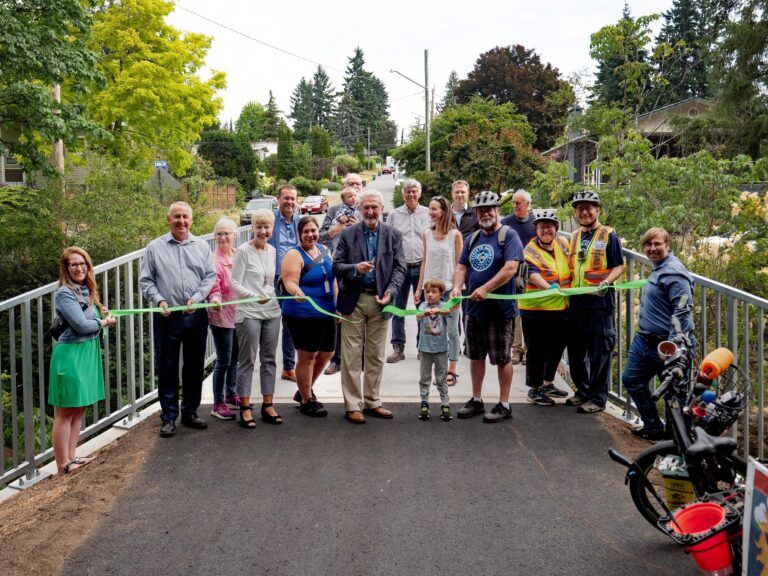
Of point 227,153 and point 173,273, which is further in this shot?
point 227,153

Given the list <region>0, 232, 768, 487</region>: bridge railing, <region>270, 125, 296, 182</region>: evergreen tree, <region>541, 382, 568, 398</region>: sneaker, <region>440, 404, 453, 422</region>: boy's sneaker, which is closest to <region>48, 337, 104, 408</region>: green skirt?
<region>0, 232, 768, 487</region>: bridge railing

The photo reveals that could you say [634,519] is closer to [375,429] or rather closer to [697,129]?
[375,429]

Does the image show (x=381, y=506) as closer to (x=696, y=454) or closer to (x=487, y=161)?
(x=696, y=454)

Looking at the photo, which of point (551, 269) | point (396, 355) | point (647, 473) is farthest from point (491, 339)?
point (647, 473)

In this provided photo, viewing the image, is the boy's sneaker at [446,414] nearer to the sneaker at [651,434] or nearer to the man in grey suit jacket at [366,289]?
the man in grey suit jacket at [366,289]

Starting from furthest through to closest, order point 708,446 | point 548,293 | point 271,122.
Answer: point 271,122, point 548,293, point 708,446

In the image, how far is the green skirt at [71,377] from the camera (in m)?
5.86

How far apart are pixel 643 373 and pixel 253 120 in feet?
395

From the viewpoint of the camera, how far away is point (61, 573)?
171 inches

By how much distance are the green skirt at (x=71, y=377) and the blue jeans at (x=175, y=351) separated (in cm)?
78

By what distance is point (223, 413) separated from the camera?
7160 mm

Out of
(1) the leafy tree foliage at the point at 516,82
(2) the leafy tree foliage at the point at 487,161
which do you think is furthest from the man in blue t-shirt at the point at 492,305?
(1) the leafy tree foliage at the point at 516,82

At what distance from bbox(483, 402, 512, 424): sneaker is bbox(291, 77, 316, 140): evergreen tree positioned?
131418 millimetres

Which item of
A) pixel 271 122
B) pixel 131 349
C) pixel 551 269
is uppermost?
pixel 271 122
